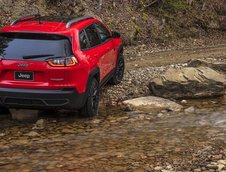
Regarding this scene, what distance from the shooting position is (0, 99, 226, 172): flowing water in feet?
18.2

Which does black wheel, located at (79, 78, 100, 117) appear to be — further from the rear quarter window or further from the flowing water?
the rear quarter window

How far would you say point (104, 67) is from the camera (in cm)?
848

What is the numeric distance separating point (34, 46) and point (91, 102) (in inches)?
57.9

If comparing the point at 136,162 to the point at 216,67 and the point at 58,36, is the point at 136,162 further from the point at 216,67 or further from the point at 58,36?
the point at 216,67

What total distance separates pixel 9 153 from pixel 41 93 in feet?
4.16

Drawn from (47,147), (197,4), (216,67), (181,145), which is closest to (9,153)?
(47,147)

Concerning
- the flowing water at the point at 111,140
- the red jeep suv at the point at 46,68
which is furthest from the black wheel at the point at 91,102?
the flowing water at the point at 111,140

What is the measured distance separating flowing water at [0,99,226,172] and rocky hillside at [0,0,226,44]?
7.52 m

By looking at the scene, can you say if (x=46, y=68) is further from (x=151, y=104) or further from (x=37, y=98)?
(x=151, y=104)

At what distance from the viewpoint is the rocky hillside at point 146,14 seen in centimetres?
1468

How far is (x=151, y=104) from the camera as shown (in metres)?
8.58

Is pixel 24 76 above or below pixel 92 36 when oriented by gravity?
below

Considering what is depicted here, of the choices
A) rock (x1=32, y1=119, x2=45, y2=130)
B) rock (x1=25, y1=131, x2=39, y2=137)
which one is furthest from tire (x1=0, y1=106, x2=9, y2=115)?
rock (x1=25, y1=131, x2=39, y2=137)

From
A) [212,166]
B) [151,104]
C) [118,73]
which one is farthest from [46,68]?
[118,73]
